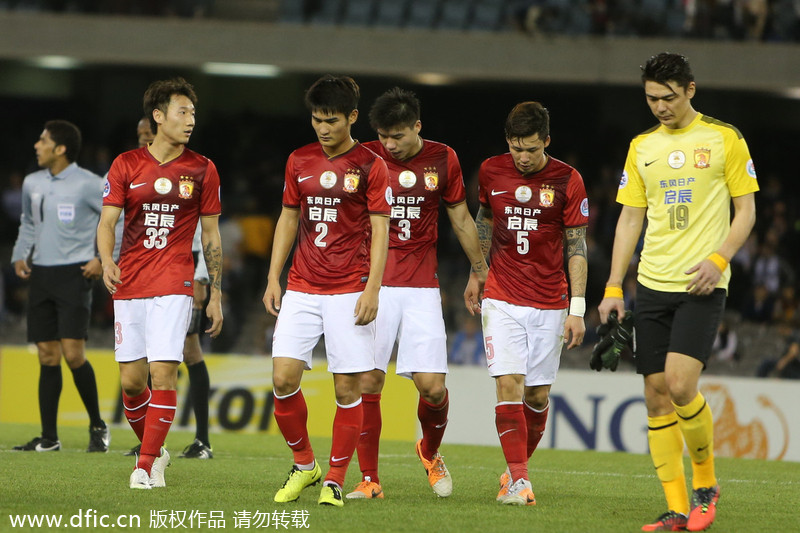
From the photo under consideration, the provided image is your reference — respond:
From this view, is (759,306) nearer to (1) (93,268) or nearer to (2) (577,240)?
(2) (577,240)

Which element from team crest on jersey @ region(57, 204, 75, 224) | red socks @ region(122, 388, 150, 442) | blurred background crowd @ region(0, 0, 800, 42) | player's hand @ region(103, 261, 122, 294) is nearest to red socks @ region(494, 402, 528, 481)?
red socks @ region(122, 388, 150, 442)

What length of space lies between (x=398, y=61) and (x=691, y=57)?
4850 millimetres

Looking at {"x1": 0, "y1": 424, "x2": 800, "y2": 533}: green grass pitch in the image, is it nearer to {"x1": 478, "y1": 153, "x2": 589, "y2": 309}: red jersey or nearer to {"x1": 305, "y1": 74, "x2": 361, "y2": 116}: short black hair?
{"x1": 478, "y1": 153, "x2": 589, "y2": 309}: red jersey

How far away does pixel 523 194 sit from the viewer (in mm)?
6441

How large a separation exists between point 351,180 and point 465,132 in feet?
53.6

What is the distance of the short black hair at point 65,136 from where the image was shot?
8.45 m

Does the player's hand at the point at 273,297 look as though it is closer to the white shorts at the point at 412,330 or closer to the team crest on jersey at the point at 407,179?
the white shorts at the point at 412,330

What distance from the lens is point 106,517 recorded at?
4.99 metres

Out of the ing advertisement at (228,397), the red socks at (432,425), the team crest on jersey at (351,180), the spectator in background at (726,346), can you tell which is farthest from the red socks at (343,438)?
the spectator in background at (726,346)

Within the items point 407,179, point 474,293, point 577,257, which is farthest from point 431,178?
point 577,257

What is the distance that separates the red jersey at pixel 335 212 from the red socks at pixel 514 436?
3.72 ft

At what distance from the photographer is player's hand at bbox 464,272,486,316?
683 centimetres

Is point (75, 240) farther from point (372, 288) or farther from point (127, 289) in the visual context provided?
point (372, 288)

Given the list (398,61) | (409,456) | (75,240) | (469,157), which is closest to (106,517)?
(75,240)
